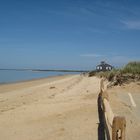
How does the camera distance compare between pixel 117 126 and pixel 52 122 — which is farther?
pixel 52 122

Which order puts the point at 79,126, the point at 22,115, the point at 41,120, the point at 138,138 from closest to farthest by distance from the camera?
the point at 138,138
the point at 79,126
the point at 41,120
the point at 22,115

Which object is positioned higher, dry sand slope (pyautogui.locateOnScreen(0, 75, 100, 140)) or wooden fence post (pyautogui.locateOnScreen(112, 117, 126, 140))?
wooden fence post (pyautogui.locateOnScreen(112, 117, 126, 140))

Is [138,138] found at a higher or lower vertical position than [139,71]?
lower

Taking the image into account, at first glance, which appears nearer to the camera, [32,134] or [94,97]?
[32,134]

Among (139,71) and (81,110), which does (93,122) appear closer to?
(81,110)

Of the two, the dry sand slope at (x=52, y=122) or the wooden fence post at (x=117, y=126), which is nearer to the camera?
the wooden fence post at (x=117, y=126)

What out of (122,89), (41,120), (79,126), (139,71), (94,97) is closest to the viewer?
(79,126)

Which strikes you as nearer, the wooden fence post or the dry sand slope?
the wooden fence post

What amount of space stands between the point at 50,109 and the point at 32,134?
307 centimetres

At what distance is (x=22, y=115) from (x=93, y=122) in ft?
8.35

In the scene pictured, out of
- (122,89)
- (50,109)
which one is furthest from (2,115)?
(122,89)

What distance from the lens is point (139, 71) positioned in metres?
21.7

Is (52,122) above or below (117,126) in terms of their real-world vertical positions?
below

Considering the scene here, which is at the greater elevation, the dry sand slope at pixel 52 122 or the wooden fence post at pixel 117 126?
the wooden fence post at pixel 117 126
